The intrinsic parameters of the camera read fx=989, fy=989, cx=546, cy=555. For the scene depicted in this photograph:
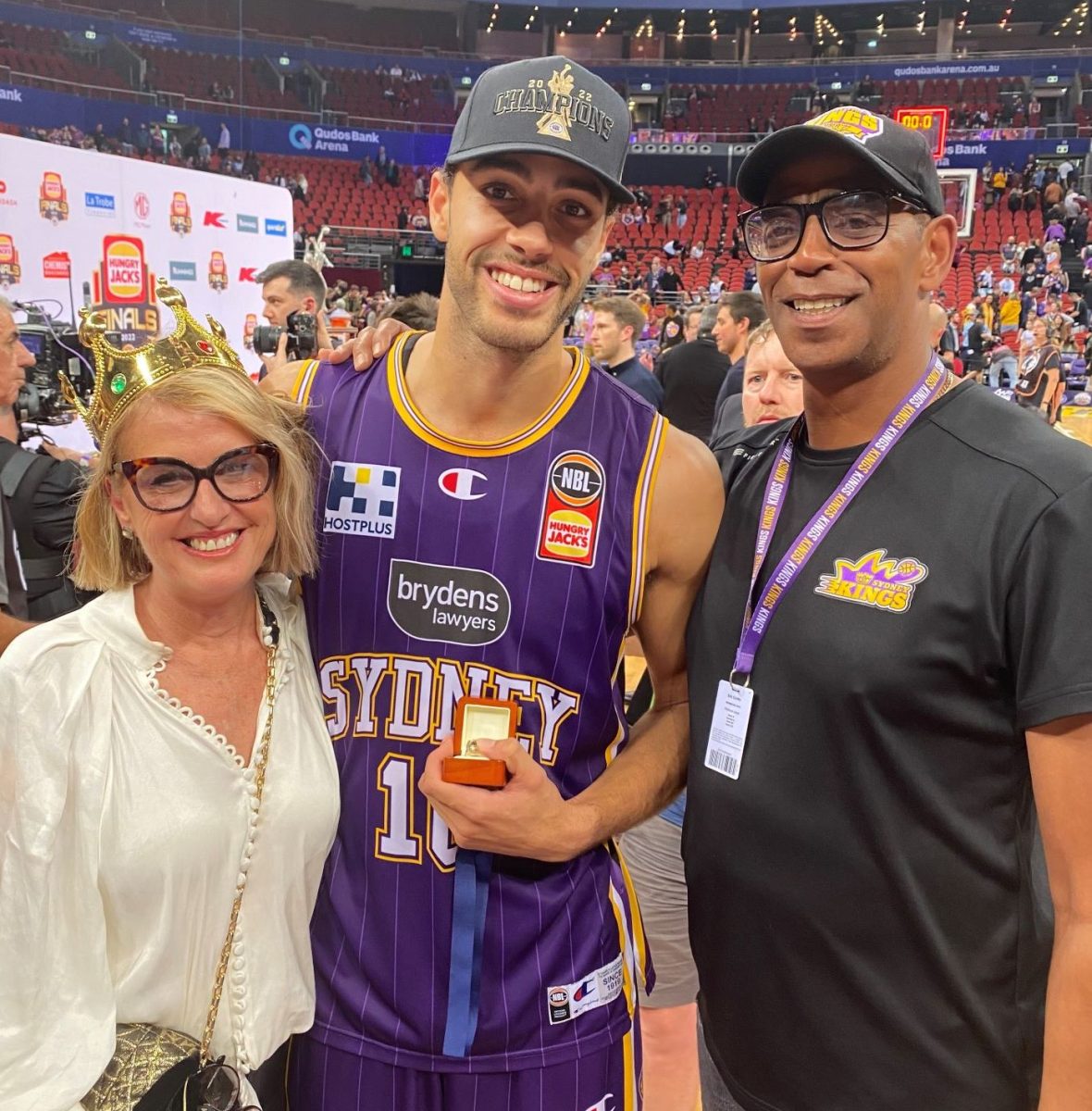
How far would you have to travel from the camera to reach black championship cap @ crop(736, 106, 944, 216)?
4.55 feet

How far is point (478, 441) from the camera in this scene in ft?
5.22

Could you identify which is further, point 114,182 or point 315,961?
point 114,182

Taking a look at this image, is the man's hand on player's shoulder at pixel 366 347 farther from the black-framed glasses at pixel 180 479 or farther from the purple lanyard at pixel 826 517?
the purple lanyard at pixel 826 517

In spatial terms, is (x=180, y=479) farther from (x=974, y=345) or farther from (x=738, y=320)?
(x=974, y=345)

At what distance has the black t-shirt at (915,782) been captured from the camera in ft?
4.05

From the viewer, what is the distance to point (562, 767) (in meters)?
1.60

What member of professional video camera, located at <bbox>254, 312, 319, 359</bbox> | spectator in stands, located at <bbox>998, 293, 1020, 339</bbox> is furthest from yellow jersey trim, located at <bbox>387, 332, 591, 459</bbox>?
spectator in stands, located at <bbox>998, 293, 1020, 339</bbox>

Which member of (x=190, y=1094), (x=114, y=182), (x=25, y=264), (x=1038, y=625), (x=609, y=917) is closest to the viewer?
(x=1038, y=625)

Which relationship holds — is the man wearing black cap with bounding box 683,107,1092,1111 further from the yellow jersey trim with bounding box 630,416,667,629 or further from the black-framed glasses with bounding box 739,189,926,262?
the yellow jersey trim with bounding box 630,416,667,629

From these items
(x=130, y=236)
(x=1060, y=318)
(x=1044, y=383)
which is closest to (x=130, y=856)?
(x=130, y=236)

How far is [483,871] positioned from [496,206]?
3.41ft

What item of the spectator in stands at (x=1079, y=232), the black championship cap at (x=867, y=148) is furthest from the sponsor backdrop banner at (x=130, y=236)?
the spectator in stands at (x=1079, y=232)

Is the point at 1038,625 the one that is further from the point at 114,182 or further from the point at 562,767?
the point at 114,182

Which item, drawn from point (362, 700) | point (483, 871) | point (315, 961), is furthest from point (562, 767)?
point (315, 961)
